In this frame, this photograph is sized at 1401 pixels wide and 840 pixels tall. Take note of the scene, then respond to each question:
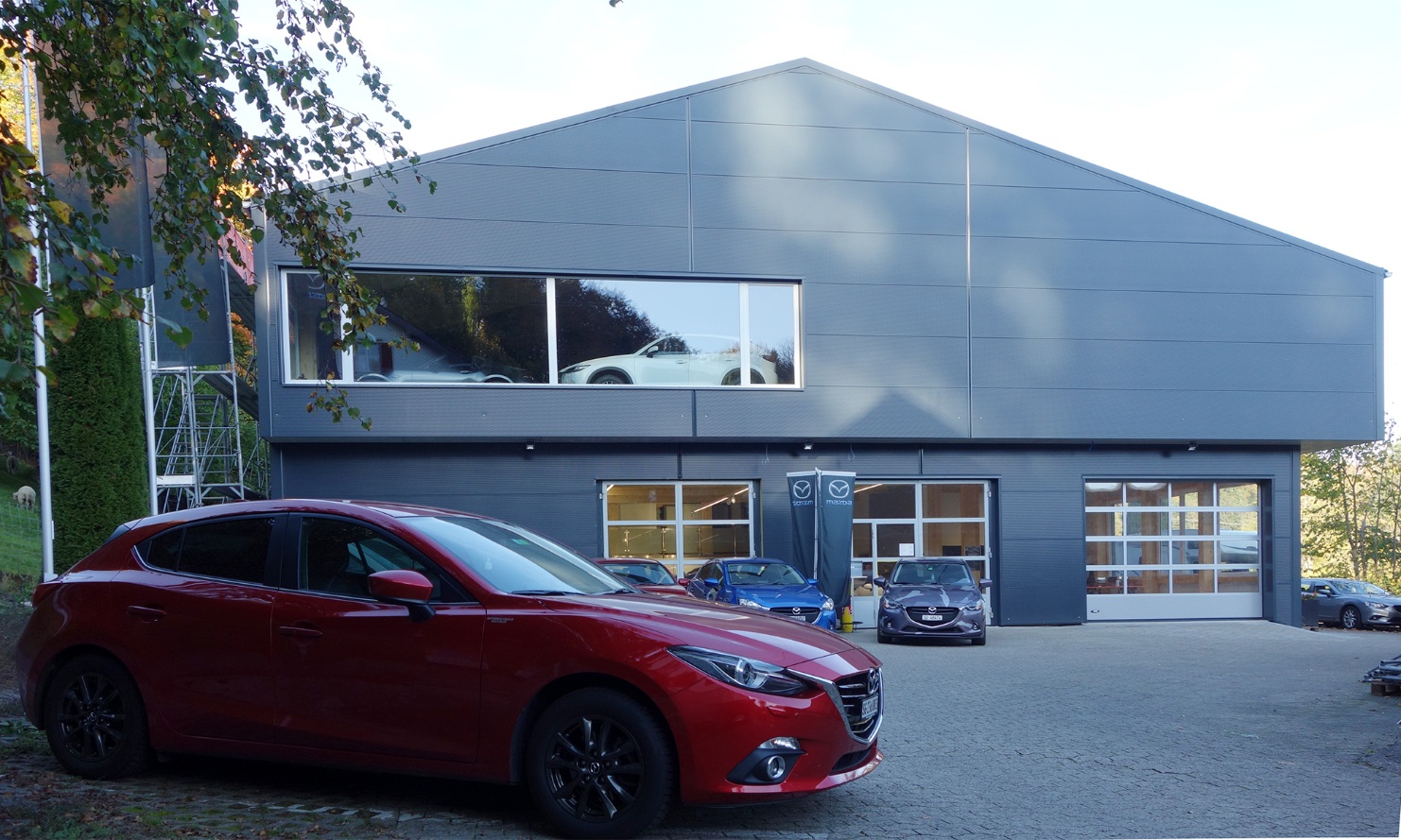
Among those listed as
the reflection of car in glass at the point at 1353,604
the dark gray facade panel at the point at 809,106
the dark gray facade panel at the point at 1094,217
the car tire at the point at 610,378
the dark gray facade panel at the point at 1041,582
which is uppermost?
the dark gray facade panel at the point at 809,106

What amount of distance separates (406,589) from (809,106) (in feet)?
58.3

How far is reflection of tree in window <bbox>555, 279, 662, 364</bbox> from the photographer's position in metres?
20.5

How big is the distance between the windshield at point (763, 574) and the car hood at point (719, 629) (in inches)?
461

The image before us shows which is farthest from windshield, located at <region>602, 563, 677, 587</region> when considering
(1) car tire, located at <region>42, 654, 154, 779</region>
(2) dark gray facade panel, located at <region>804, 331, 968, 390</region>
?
(1) car tire, located at <region>42, 654, 154, 779</region>

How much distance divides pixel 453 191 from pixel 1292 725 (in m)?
15.5

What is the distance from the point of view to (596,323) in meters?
20.7

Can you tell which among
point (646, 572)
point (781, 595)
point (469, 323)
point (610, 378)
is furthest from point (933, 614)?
point (469, 323)

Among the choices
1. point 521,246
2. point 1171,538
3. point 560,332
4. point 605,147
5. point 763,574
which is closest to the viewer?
point 763,574

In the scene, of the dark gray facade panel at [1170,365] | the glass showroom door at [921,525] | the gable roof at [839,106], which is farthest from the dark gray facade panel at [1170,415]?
the gable roof at [839,106]

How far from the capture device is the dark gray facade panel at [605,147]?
Result: 20.4 m

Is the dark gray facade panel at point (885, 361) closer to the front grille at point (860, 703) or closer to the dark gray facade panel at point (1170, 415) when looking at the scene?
the dark gray facade panel at point (1170, 415)

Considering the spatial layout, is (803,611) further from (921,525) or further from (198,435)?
(198,435)

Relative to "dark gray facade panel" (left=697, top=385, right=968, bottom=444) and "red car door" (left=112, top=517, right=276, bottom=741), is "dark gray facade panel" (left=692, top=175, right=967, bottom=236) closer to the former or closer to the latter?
"dark gray facade panel" (left=697, top=385, right=968, bottom=444)

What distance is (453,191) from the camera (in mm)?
20109
